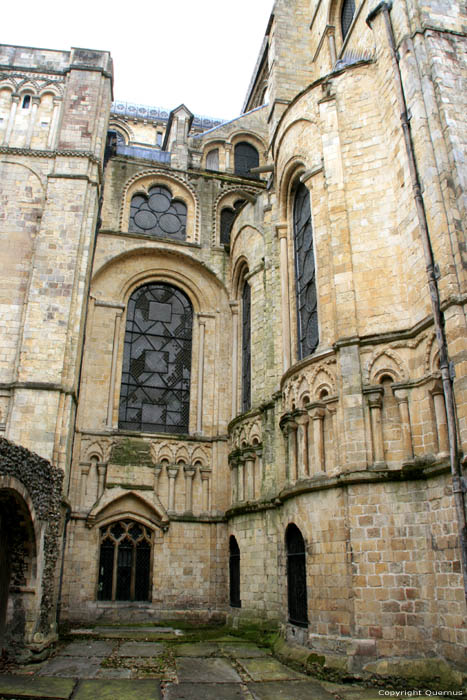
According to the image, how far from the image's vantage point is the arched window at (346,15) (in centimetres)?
1658

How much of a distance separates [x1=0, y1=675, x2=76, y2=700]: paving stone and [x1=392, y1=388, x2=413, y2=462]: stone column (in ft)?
19.7

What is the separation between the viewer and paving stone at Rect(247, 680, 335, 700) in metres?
7.99

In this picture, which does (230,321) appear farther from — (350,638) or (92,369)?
(350,638)

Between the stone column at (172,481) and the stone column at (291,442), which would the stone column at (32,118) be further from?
the stone column at (291,442)

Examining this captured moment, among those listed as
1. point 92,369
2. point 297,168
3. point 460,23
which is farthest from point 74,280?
point 460,23

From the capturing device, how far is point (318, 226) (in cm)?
1207

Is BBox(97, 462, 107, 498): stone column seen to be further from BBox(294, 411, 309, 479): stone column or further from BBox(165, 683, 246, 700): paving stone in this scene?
BBox(165, 683, 246, 700): paving stone

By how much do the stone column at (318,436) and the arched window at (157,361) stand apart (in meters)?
6.75

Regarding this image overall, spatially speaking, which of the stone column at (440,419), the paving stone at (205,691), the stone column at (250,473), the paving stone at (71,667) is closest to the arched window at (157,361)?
the stone column at (250,473)

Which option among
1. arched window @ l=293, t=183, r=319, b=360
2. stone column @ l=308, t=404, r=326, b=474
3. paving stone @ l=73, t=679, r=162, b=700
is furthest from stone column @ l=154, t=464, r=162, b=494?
paving stone @ l=73, t=679, r=162, b=700

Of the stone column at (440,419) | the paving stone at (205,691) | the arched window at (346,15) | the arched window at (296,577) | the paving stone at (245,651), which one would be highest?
the arched window at (346,15)

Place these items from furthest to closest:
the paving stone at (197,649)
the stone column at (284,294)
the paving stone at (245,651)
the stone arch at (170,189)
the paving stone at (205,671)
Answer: the stone arch at (170,189) < the stone column at (284,294) < the paving stone at (197,649) < the paving stone at (245,651) < the paving stone at (205,671)

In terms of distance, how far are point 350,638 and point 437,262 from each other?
597 centimetres

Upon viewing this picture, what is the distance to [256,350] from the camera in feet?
49.9
